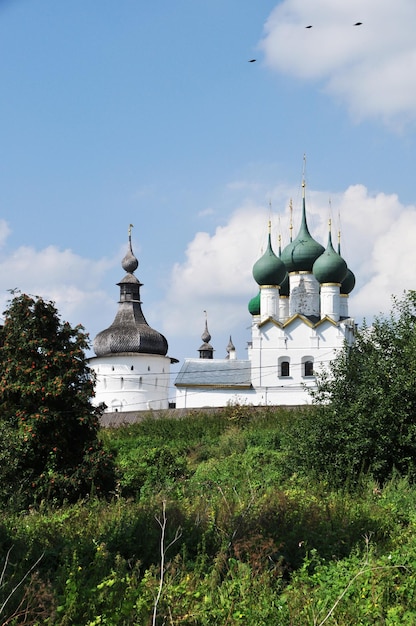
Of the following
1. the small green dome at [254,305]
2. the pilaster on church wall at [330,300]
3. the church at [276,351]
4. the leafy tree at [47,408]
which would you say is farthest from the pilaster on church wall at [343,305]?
the leafy tree at [47,408]

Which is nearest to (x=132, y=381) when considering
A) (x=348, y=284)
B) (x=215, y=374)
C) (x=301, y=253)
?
(x=215, y=374)

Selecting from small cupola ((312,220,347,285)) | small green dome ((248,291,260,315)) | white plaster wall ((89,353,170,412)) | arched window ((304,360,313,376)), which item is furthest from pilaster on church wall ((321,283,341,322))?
white plaster wall ((89,353,170,412))

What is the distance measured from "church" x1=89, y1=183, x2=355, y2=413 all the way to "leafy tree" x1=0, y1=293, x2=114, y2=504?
31.8m

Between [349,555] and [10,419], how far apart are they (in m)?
8.49

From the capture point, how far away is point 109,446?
77.6ft

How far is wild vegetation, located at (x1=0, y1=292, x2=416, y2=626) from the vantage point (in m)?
6.96

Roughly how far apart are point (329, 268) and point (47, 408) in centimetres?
3547

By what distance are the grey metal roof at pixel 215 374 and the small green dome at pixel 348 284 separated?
23.7 ft

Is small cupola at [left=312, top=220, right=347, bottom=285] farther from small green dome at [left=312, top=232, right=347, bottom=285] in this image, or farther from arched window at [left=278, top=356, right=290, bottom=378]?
arched window at [left=278, top=356, right=290, bottom=378]

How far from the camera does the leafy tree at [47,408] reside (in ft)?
50.1

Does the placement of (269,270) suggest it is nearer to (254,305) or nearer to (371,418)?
(254,305)

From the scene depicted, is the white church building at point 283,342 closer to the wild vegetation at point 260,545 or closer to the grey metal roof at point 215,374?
the grey metal roof at point 215,374

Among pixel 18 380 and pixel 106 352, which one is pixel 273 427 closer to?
pixel 18 380

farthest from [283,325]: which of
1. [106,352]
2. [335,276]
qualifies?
[106,352]
